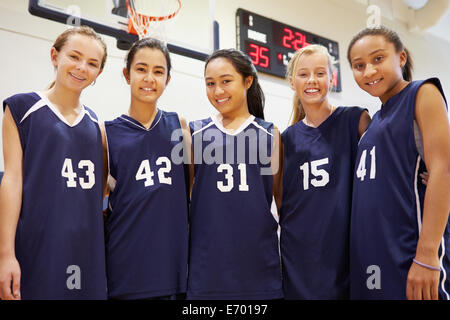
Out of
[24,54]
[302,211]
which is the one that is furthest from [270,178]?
[24,54]

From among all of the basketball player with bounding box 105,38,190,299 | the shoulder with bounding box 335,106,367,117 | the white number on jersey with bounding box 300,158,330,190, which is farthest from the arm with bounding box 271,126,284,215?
the basketball player with bounding box 105,38,190,299

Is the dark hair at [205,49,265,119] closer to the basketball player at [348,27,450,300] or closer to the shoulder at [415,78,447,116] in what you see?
the basketball player at [348,27,450,300]

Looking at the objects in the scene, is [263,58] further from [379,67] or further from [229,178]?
[229,178]

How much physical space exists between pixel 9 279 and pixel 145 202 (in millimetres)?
569

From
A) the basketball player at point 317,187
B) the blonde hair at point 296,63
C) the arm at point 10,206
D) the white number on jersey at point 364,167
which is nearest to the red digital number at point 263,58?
the blonde hair at point 296,63

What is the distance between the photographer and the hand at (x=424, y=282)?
4.70ft

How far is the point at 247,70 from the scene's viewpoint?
209cm

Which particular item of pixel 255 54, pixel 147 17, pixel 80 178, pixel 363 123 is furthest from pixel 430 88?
pixel 255 54

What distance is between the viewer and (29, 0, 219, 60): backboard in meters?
2.67

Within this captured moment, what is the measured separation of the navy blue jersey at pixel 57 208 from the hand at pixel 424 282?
3.81 feet

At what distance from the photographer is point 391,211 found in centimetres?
158

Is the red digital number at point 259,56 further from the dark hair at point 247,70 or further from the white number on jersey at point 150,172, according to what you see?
the white number on jersey at point 150,172
